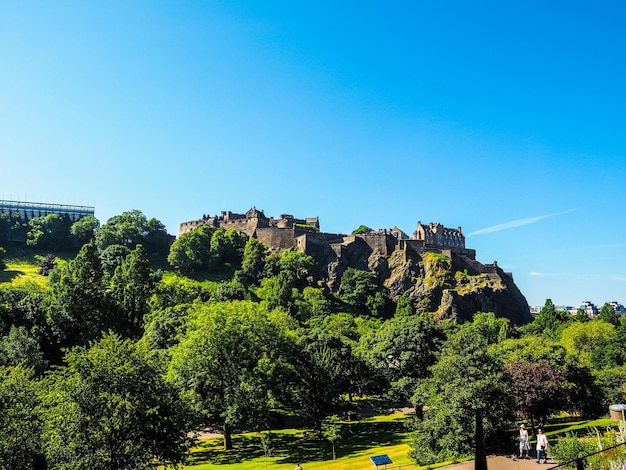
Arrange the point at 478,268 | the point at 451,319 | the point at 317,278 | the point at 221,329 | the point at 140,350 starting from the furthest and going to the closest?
the point at 478,268
the point at 317,278
the point at 451,319
the point at 221,329
the point at 140,350

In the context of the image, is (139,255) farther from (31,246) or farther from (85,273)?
(31,246)

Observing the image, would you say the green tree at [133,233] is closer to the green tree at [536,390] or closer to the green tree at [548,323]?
the green tree at [548,323]

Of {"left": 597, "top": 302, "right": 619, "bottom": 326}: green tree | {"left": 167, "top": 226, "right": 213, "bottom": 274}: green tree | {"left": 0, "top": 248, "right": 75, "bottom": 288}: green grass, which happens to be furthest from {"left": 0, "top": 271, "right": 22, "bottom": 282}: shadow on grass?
{"left": 597, "top": 302, "right": 619, "bottom": 326}: green tree

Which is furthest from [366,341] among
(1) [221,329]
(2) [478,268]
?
(2) [478,268]

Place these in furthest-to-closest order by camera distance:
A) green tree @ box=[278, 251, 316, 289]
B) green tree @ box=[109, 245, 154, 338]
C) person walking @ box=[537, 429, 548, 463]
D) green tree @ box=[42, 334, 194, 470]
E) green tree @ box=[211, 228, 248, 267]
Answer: green tree @ box=[211, 228, 248, 267]
green tree @ box=[278, 251, 316, 289]
green tree @ box=[109, 245, 154, 338]
green tree @ box=[42, 334, 194, 470]
person walking @ box=[537, 429, 548, 463]

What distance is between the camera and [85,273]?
60.4 m

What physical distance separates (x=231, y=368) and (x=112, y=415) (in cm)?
1359

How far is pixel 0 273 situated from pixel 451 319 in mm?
84218

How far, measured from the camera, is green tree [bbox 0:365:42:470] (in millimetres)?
19422

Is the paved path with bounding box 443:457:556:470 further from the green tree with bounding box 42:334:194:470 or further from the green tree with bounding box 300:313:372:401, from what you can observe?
the green tree with bounding box 300:313:372:401

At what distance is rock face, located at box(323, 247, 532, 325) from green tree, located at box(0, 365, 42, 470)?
81128mm

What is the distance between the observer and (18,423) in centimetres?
2102

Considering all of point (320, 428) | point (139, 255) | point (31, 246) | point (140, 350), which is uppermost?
point (31, 246)

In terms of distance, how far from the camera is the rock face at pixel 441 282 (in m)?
98.8
